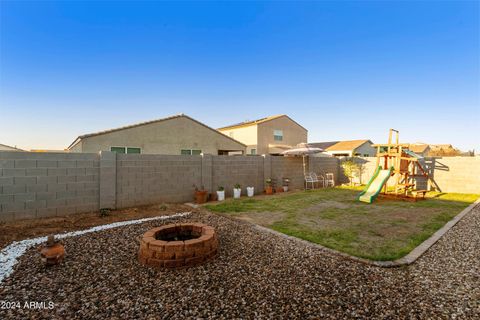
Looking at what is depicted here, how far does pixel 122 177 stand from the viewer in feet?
22.9

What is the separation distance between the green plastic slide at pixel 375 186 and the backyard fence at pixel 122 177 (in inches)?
159

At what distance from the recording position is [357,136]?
105 ft

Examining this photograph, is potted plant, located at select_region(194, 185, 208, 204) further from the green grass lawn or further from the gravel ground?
the gravel ground

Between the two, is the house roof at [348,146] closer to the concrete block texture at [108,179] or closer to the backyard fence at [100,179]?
the backyard fence at [100,179]

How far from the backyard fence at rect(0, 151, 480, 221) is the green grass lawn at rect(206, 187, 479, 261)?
1.77 m

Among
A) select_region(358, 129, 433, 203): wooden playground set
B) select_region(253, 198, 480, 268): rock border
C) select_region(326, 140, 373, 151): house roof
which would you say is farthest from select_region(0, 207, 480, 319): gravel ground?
select_region(326, 140, 373, 151): house roof

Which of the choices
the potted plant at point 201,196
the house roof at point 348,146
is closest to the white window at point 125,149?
the potted plant at point 201,196

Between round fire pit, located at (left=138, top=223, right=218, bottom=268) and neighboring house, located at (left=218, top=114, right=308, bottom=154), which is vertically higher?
neighboring house, located at (left=218, top=114, right=308, bottom=154)

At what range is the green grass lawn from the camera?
4.21 metres

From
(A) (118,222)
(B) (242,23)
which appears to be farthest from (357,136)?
(A) (118,222)

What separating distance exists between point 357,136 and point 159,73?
1194 inches

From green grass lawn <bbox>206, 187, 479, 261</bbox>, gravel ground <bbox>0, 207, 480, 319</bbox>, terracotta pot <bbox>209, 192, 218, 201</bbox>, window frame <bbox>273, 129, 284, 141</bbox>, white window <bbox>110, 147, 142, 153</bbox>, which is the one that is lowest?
green grass lawn <bbox>206, 187, 479, 261</bbox>

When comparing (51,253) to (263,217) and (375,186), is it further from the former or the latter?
(375,186)

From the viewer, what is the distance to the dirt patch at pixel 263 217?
5.79 meters
